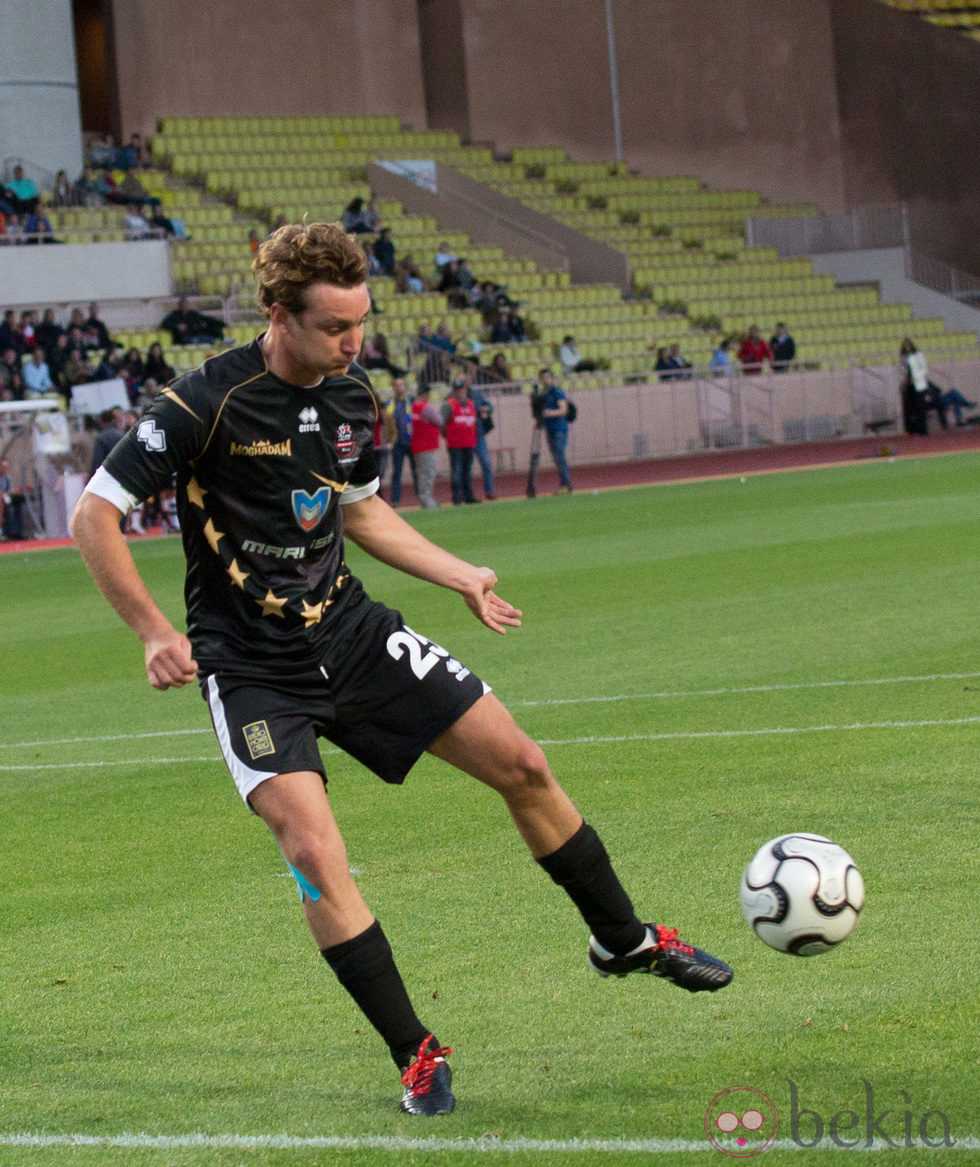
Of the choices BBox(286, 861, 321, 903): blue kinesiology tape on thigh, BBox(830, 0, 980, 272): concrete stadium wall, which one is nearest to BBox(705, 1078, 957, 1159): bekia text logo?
BBox(286, 861, 321, 903): blue kinesiology tape on thigh

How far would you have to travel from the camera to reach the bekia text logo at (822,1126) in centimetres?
356

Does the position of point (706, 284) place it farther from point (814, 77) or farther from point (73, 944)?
point (73, 944)

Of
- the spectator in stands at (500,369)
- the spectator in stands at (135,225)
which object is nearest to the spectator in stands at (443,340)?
the spectator in stands at (500,369)

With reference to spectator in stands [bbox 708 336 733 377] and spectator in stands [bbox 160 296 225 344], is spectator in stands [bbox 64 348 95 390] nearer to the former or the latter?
spectator in stands [bbox 160 296 225 344]

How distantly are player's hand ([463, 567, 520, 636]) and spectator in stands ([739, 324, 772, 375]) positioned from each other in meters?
32.5

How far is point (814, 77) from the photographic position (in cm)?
4891

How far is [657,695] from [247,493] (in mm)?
5539

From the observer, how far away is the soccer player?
408 centimetres

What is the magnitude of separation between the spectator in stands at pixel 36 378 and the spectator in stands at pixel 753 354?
50.0 feet

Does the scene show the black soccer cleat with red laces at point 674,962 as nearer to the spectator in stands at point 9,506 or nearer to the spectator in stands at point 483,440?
the spectator in stands at point 9,506

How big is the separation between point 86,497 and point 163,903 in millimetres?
2316

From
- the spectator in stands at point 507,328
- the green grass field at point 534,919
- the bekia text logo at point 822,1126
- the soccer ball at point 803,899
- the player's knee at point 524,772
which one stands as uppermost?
the spectator in stands at point 507,328

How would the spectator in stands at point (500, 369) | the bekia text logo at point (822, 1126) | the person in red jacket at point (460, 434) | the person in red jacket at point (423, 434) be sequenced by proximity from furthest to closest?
the spectator in stands at point (500, 369), the person in red jacket at point (423, 434), the person in red jacket at point (460, 434), the bekia text logo at point (822, 1126)

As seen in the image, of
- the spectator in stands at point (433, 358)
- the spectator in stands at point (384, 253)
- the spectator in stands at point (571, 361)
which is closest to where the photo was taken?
the spectator in stands at point (433, 358)
